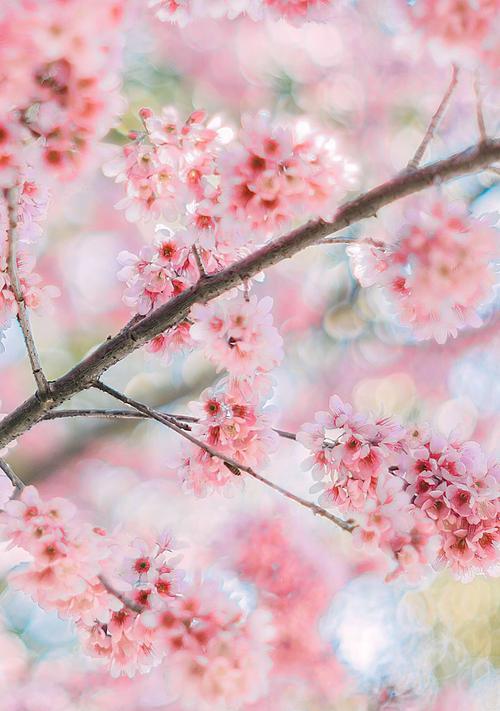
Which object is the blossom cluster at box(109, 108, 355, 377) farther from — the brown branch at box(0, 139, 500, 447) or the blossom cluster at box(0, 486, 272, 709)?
the blossom cluster at box(0, 486, 272, 709)

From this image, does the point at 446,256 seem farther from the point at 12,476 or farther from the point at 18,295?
the point at 12,476

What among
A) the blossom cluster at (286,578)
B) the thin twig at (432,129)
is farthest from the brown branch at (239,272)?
the blossom cluster at (286,578)

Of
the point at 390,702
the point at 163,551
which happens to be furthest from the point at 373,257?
the point at 390,702

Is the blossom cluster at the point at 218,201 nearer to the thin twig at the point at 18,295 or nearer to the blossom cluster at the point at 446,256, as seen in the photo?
the blossom cluster at the point at 446,256

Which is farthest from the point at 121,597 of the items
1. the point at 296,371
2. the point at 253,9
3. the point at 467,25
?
the point at 296,371

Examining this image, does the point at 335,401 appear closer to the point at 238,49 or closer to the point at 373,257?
the point at 373,257

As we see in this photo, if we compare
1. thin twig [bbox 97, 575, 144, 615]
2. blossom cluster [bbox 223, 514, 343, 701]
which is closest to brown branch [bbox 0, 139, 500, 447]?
thin twig [bbox 97, 575, 144, 615]
